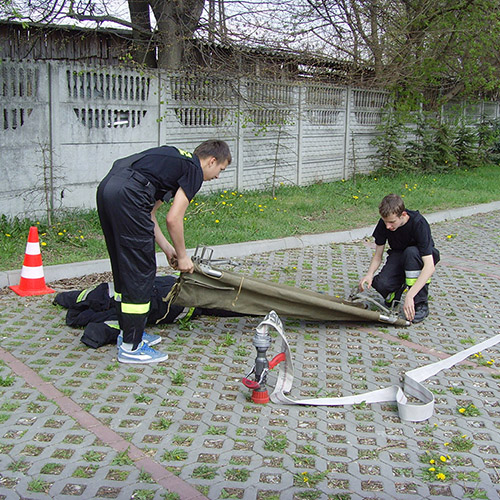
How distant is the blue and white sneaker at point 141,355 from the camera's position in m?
4.72

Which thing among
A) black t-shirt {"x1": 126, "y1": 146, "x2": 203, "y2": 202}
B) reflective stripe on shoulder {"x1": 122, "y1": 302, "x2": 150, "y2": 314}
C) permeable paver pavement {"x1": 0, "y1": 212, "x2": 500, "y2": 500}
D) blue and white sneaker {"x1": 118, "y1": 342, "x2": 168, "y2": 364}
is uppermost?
black t-shirt {"x1": 126, "y1": 146, "x2": 203, "y2": 202}

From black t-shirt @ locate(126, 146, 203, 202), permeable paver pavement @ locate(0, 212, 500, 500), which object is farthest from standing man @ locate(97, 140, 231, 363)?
permeable paver pavement @ locate(0, 212, 500, 500)

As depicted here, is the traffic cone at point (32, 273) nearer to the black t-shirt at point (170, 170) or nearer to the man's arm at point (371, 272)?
the black t-shirt at point (170, 170)

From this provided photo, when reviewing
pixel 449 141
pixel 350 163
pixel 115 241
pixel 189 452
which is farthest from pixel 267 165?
pixel 189 452

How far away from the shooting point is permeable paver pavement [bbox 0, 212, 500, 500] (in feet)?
10.7

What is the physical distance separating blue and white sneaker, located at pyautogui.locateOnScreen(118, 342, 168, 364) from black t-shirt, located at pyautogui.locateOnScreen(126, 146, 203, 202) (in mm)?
1190

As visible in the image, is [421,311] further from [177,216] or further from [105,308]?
[105,308]

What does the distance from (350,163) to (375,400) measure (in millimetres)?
11448

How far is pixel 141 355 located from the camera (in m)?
4.75

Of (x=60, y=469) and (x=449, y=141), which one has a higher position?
(x=449, y=141)

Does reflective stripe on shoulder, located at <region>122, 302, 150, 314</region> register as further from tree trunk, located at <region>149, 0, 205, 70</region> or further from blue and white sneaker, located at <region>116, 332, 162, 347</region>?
tree trunk, located at <region>149, 0, 205, 70</region>

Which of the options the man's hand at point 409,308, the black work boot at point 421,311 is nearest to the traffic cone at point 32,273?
the man's hand at point 409,308

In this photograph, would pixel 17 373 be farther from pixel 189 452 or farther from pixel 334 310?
pixel 334 310

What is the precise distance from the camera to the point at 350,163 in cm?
1520
